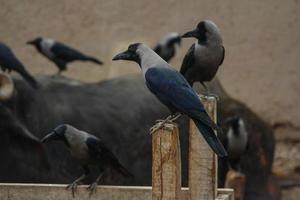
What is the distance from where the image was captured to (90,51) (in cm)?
1300

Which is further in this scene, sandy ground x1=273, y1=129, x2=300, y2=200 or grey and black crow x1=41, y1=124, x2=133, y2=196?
sandy ground x1=273, y1=129, x2=300, y2=200

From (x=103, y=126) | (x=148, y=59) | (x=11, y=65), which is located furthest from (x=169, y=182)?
(x=11, y=65)

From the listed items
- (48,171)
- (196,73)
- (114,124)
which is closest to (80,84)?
(114,124)

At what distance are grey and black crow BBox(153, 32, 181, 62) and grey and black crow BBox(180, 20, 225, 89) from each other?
5.14m

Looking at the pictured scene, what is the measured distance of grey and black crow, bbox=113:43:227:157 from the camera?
5691 millimetres

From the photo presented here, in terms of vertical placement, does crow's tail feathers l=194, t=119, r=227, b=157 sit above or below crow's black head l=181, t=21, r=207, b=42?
below

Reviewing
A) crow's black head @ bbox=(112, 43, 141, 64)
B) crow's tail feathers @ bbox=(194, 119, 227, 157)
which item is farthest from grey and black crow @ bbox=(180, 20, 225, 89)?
crow's tail feathers @ bbox=(194, 119, 227, 157)

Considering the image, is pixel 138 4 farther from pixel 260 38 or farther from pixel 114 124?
pixel 114 124

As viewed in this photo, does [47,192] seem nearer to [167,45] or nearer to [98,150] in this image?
[98,150]

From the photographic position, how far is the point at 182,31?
13.0 metres

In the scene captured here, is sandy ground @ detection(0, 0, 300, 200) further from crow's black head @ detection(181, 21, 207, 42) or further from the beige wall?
crow's black head @ detection(181, 21, 207, 42)

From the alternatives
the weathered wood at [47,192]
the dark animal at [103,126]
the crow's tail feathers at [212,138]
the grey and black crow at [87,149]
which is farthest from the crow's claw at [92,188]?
the dark animal at [103,126]

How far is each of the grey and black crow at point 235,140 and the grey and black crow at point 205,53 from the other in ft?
9.32

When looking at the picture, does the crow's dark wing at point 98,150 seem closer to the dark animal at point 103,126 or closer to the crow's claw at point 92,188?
the crow's claw at point 92,188
